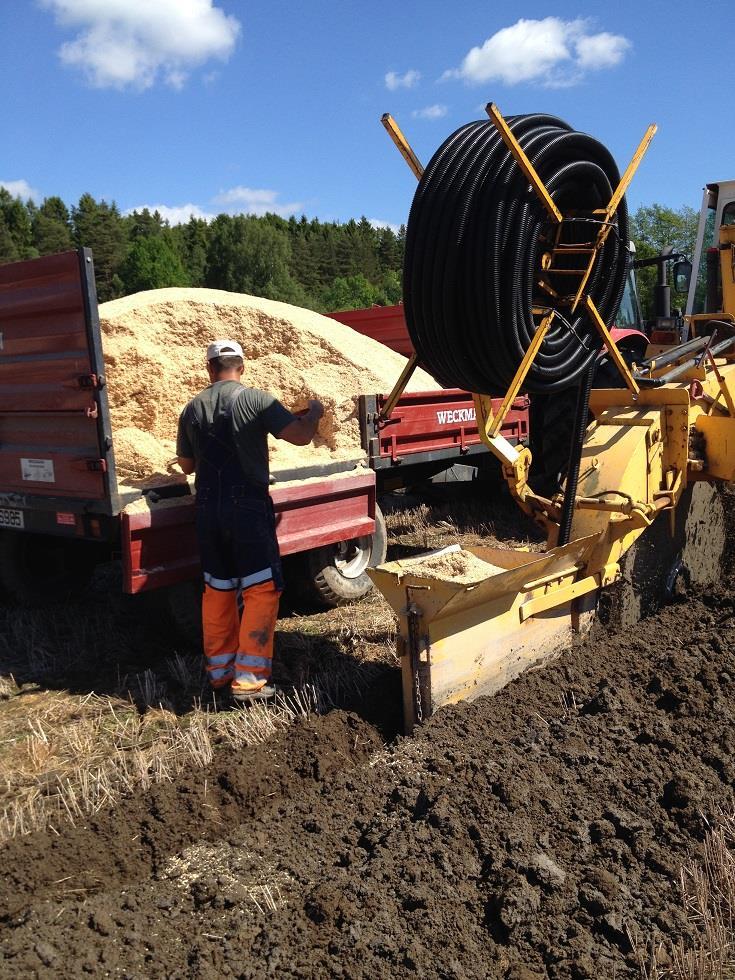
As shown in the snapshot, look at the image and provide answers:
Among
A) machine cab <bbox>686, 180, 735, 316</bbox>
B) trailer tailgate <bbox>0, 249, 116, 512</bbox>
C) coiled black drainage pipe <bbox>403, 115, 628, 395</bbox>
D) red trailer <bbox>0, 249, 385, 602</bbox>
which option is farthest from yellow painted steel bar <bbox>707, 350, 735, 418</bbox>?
trailer tailgate <bbox>0, 249, 116, 512</bbox>

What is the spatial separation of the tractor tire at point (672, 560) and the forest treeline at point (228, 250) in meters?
45.3

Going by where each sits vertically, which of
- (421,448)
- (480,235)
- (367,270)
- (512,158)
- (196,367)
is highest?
(367,270)

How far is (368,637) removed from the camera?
4.98m

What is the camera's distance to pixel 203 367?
5512 mm

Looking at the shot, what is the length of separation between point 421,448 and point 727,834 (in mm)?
3372

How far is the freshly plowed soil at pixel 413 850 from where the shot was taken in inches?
95.8

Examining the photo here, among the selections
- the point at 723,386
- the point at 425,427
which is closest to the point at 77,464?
the point at 425,427

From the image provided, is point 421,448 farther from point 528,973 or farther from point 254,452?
point 528,973

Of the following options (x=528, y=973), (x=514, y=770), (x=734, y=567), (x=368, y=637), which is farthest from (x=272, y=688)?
(x=734, y=567)

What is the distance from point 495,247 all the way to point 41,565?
381 centimetres

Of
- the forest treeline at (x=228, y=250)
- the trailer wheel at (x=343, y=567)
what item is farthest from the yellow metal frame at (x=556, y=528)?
the forest treeline at (x=228, y=250)

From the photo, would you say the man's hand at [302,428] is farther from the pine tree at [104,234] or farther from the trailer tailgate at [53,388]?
the pine tree at [104,234]

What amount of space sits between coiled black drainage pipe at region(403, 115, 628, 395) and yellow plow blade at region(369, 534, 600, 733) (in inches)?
32.7

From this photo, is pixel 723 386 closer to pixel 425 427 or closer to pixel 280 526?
pixel 425 427
